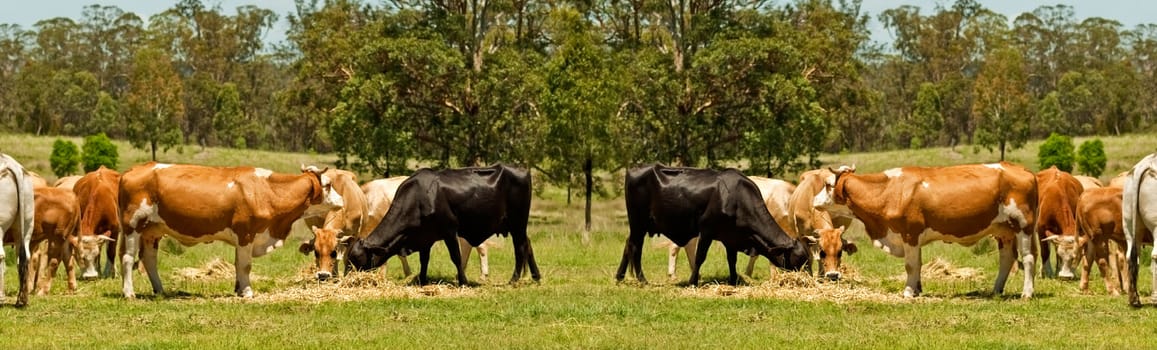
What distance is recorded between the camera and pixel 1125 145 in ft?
285

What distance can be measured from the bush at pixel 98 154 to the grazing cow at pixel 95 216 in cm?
5219

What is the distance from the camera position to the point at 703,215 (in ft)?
67.9

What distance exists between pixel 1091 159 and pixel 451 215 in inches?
2379

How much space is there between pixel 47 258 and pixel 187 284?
90.2 inches

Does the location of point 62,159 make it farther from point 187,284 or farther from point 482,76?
point 187,284

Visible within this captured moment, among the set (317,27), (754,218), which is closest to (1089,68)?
(317,27)

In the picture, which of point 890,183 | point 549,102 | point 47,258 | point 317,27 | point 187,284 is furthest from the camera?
point 317,27

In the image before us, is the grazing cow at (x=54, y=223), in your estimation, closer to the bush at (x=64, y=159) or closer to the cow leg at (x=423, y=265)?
the cow leg at (x=423, y=265)

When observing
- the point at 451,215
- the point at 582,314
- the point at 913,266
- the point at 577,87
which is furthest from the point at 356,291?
the point at 577,87

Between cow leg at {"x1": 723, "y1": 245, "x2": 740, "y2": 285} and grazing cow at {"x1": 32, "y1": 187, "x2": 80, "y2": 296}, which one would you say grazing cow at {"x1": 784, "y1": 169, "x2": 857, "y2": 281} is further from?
grazing cow at {"x1": 32, "y1": 187, "x2": 80, "y2": 296}

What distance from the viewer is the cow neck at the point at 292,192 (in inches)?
749

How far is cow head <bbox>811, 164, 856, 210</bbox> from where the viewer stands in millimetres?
19375

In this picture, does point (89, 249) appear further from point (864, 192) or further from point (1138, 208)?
point (1138, 208)

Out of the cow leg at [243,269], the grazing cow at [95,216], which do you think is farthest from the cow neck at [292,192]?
the grazing cow at [95,216]
